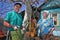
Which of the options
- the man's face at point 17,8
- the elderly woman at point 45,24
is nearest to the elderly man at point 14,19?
the man's face at point 17,8

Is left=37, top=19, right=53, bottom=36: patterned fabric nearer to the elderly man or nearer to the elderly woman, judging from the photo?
the elderly woman

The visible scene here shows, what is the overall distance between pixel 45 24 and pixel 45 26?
0.16 ft

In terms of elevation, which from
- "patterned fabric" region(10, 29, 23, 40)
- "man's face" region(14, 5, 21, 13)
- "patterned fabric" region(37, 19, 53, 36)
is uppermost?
"man's face" region(14, 5, 21, 13)

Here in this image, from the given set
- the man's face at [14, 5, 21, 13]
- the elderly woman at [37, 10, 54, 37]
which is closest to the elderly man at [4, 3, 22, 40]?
the man's face at [14, 5, 21, 13]

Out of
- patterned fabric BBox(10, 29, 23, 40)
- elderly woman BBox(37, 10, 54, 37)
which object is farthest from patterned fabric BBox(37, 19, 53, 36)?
patterned fabric BBox(10, 29, 23, 40)

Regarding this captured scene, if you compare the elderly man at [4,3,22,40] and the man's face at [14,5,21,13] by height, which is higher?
the man's face at [14,5,21,13]

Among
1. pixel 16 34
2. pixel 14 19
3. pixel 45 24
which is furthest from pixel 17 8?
pixel 45 24

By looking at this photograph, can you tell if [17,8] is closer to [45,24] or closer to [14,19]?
[14,19]

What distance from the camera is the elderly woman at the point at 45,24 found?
5.89 metres

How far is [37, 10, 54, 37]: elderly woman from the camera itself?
589cm

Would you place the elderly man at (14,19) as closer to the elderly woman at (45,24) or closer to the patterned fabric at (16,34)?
the patterned fabric at (16,34)

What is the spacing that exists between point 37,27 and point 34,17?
0.25 metres

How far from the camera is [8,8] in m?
5.90

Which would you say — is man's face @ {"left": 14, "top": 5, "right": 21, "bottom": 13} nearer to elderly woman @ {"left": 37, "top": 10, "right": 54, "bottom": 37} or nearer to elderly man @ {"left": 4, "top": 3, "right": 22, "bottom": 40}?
elderly man @ {"left": 4, "top": 3, "right": 22, "bottom": 40}
